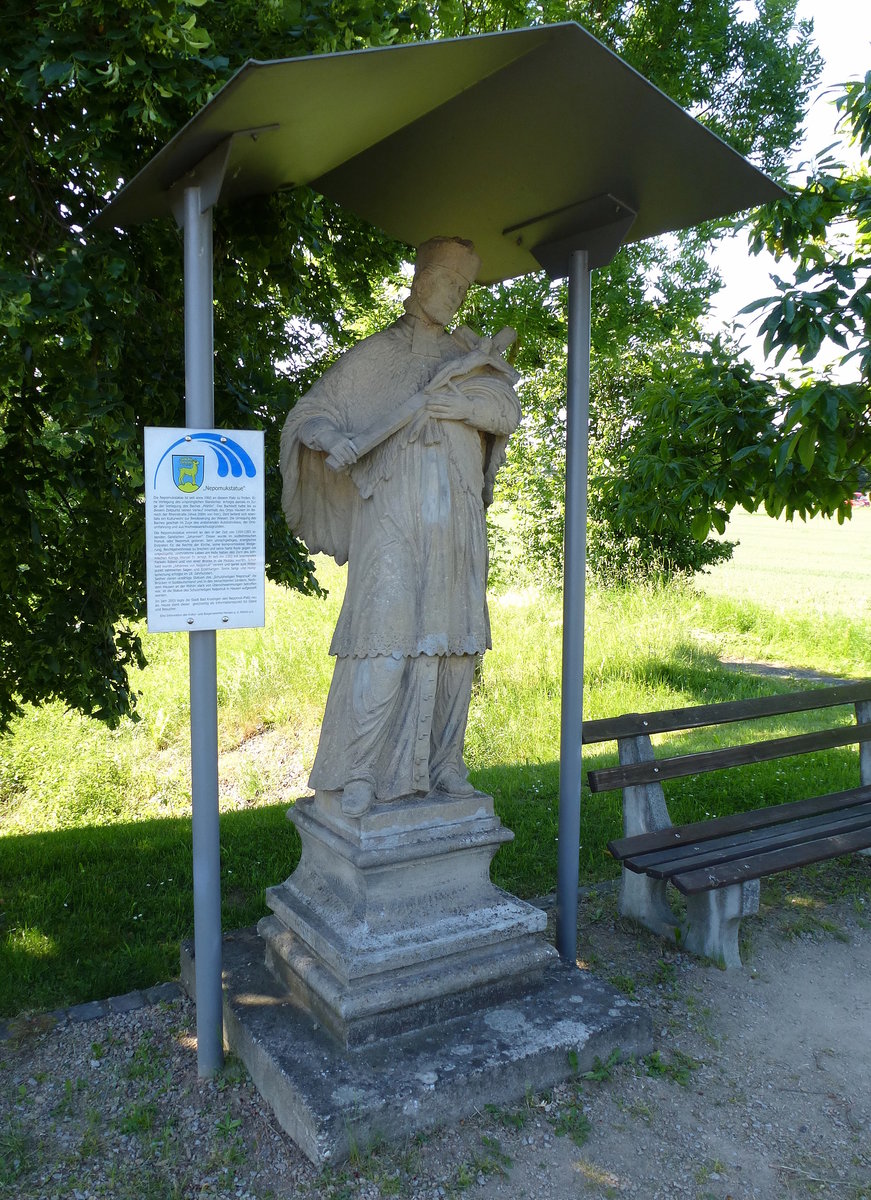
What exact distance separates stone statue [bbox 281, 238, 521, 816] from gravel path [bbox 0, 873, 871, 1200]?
1026 millimetres

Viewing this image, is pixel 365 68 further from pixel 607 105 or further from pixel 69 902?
pixel 69 902

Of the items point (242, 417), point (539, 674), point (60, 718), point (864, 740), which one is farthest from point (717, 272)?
point (60, 718)

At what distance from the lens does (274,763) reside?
7.78 meters

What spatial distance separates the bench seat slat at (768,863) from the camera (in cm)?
356

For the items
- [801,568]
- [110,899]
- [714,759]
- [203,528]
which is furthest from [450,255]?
[801,568]

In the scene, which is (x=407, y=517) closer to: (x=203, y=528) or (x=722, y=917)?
(x=203, y=528)

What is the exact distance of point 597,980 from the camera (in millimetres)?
3217

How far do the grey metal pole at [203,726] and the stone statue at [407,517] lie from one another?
17.6 inches

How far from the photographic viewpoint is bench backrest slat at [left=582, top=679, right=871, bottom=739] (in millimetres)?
4008

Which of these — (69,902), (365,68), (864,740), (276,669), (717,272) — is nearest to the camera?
(365,68)

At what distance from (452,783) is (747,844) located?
5.38ft

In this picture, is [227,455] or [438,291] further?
[438,291]

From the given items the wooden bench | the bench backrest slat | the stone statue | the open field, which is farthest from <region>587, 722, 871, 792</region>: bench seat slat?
the open field

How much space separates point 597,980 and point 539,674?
5.93 m
